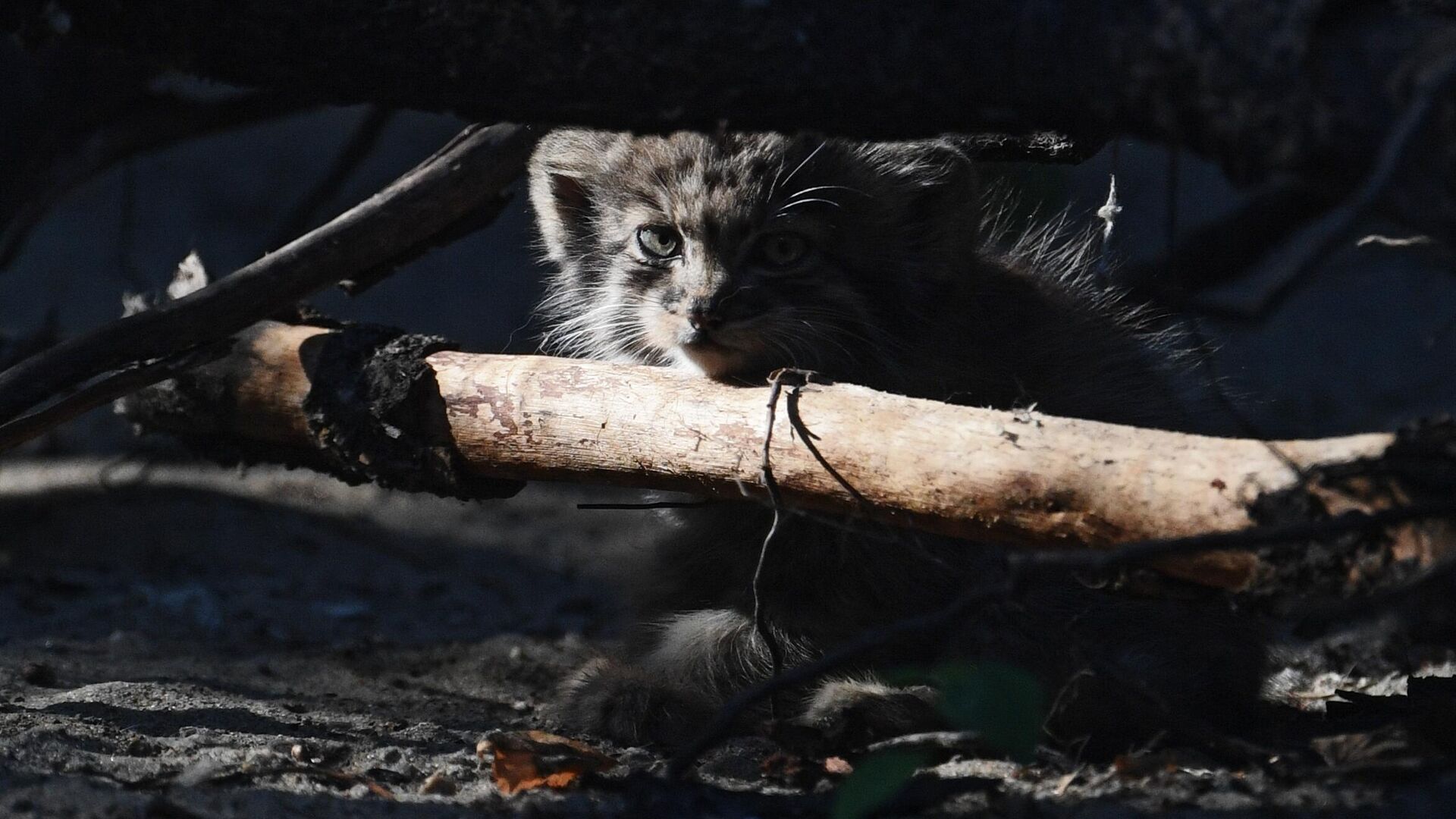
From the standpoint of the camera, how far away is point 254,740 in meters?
2.97

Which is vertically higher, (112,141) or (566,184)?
(112,141)

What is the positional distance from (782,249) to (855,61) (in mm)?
1353

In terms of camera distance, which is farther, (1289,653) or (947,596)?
(1289,653)

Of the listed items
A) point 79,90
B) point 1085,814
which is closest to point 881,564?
point 1085,814

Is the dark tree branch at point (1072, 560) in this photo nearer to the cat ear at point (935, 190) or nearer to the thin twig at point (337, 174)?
the cat ear at point (935, 190)

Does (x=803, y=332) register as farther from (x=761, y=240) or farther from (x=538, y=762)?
(x=538, y=762)

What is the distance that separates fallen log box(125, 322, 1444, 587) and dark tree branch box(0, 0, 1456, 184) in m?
0.54

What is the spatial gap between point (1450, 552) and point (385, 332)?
2462 mm

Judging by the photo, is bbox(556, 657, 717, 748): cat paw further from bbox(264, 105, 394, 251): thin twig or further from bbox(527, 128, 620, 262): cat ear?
bbox(264, 105, 394, 251): thin twig

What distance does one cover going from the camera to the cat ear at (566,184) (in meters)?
3.81

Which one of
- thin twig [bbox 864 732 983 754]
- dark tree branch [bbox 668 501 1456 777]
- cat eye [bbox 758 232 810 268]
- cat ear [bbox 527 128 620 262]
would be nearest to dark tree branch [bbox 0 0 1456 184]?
dark tree branch [bbox 668 501 1456 777]

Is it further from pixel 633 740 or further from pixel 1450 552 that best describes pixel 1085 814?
pixel 633 740

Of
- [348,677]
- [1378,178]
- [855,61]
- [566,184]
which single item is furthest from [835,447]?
[348,677]

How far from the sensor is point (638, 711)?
3238 mm
